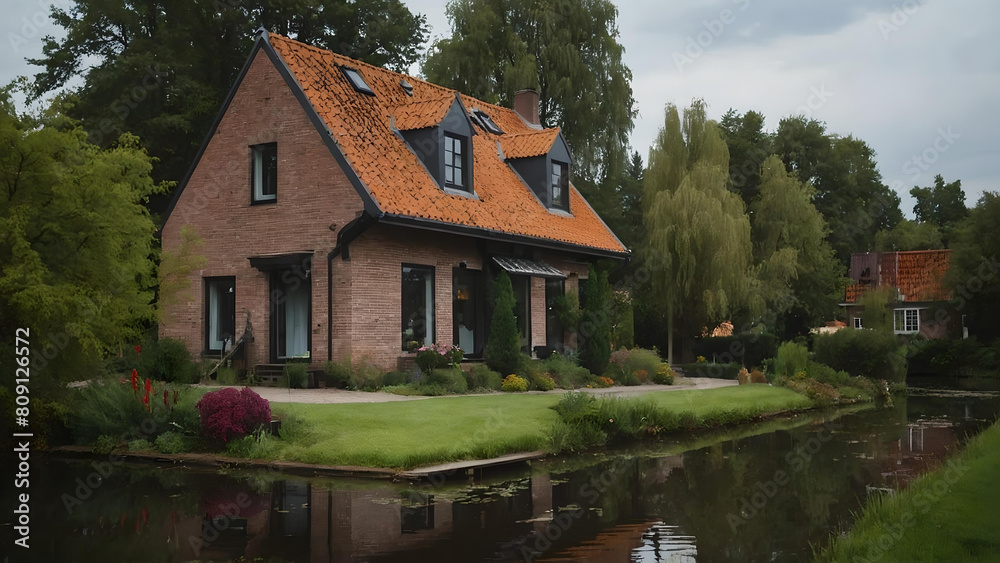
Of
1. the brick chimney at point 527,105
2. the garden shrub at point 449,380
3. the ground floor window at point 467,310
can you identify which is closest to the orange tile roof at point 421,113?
the ground floor window at point 467,310

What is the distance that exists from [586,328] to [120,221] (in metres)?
15.5

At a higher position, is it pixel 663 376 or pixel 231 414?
pixel 231 414

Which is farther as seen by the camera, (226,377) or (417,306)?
(417,306)

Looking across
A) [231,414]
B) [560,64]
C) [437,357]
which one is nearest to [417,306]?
[437,357]

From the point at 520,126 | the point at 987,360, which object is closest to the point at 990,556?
the point at 520,126

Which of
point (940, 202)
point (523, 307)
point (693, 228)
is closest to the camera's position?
A: point (523, 307)

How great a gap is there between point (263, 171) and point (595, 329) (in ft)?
33.2

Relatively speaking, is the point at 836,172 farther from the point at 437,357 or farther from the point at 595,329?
the point at 437,357

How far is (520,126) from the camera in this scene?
1262 inches

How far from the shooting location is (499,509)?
975 cm

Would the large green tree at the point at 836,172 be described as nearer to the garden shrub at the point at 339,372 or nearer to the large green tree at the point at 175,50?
the large green tree at the point at 175,50

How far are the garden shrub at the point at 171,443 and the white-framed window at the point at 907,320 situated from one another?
52691 mm

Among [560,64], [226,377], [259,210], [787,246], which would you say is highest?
[560,64]

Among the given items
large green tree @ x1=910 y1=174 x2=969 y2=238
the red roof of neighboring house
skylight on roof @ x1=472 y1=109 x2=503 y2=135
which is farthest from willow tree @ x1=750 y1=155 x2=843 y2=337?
large green tree @ x1=910 y1=174 x2=969 y2=238
